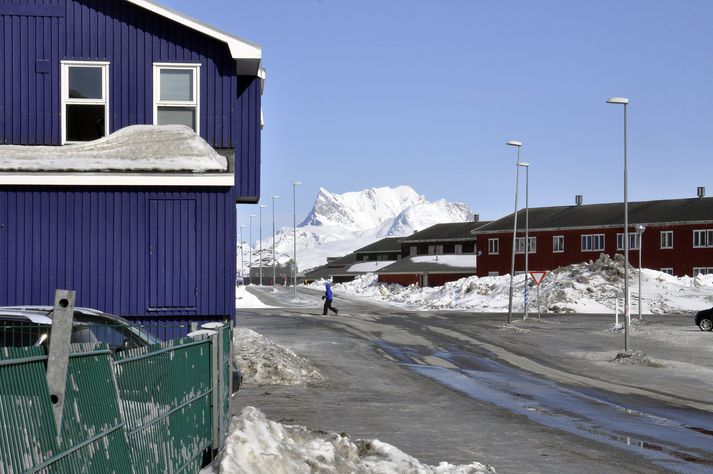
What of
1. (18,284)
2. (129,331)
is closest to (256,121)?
(18,284)

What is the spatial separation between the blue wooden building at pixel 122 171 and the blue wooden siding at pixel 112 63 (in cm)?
2

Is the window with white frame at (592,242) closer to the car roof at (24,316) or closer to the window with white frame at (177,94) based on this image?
the window with white frame at (177,94)

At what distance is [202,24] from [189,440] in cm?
1423

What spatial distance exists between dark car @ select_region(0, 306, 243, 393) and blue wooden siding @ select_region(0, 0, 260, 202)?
324 inches

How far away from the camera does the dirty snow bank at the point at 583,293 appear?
67812 mm

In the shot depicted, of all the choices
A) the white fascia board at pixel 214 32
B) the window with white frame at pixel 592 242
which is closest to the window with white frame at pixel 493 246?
the window with white frame at pixel 592 242

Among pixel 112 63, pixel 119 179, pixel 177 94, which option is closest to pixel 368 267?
pixel 177 94

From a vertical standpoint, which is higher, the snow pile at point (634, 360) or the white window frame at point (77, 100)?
the white window frame at point (77, 100)

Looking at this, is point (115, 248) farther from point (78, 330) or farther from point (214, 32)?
point (78, 330)

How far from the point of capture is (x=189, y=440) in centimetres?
830

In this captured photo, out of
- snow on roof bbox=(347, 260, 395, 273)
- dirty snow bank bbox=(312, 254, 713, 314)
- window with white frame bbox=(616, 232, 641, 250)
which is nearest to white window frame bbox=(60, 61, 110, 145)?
dirty snow bank bbox=(312, 254, 713, 314)

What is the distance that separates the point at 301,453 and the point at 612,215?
8626 cm

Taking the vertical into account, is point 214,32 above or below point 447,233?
above

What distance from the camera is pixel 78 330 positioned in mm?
11523
